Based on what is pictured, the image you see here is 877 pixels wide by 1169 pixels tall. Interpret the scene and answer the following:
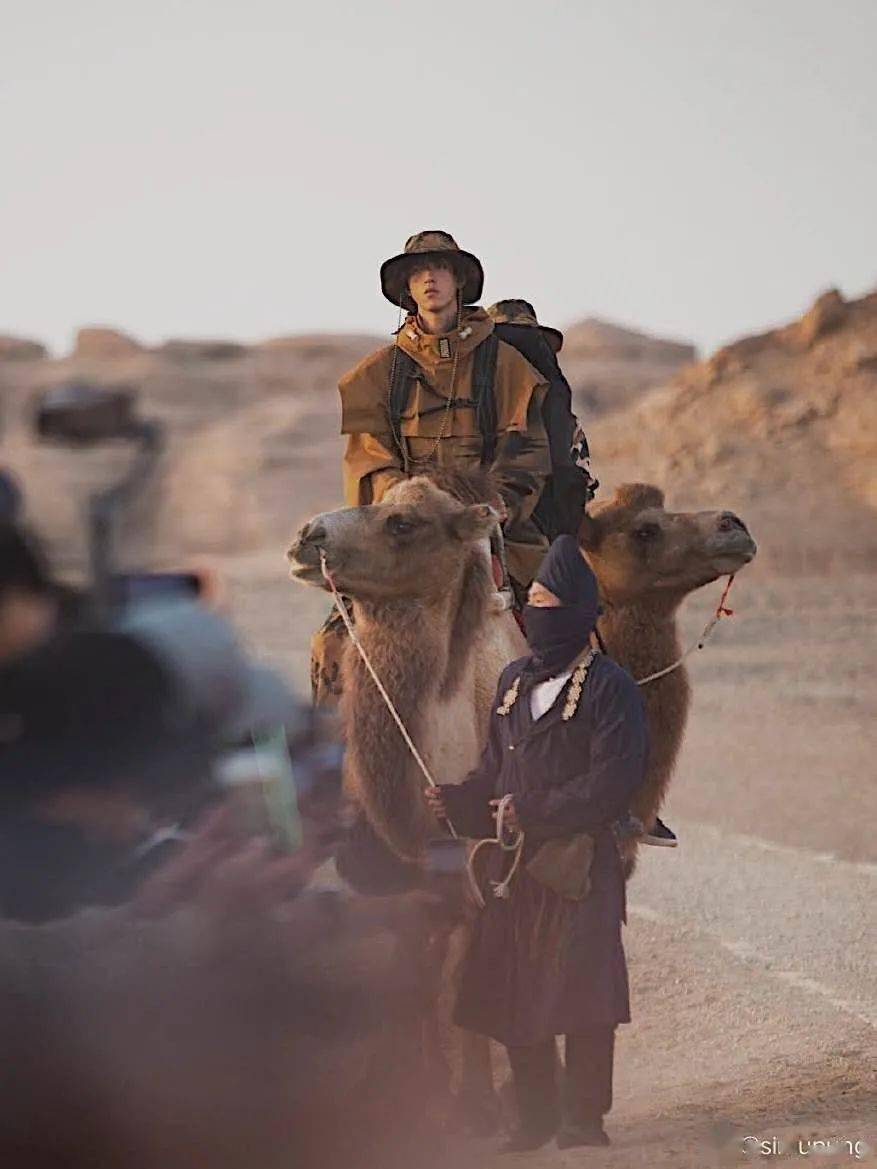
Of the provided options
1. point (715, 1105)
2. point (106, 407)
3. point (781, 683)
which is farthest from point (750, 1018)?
point (781, 683)

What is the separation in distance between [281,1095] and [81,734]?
1.58 m

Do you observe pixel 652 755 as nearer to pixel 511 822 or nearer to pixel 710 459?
pixel 511 822

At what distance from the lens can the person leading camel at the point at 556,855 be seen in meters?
4.59

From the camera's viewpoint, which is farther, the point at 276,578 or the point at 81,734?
the point at 276,578

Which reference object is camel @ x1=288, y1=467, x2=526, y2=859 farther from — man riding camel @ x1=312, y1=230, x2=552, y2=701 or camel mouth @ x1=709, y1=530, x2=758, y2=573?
camel mouth @ x1=709, y1=530, x2=758, y2=573

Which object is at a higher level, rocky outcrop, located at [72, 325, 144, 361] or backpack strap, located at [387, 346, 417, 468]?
rocky outcrop, located at [72, 325, 144, 361]

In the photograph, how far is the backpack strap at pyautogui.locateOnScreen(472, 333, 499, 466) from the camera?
229 inches

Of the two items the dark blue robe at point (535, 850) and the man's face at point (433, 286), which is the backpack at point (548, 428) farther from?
the dark blue robe at point (535, 850)

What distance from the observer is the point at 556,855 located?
4641 millimetres

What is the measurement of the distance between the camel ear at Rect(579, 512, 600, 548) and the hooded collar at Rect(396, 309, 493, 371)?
0.72 metres

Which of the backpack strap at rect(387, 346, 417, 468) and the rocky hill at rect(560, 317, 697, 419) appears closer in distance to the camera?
the backpack strap at rect(387, 346, 417, 468)

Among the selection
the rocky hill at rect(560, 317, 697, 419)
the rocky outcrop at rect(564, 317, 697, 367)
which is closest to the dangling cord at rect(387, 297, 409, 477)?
the rocky hill at rect(560, 317, 697, 419)

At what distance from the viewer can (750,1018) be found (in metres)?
7.32

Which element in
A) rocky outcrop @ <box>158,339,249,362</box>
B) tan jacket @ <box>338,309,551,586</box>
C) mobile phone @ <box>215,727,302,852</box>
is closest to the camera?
mobile phone @ <box>215,727,302,852</box>
